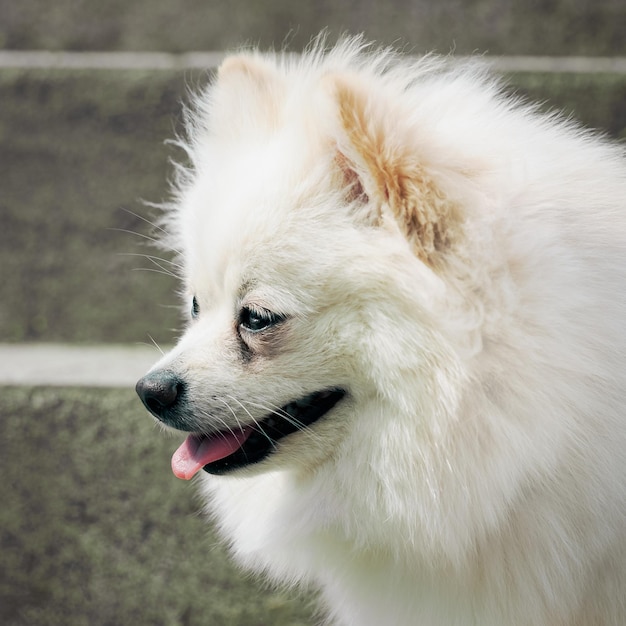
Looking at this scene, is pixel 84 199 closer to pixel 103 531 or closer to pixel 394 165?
pixel 103 531

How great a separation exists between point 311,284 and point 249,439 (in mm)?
311

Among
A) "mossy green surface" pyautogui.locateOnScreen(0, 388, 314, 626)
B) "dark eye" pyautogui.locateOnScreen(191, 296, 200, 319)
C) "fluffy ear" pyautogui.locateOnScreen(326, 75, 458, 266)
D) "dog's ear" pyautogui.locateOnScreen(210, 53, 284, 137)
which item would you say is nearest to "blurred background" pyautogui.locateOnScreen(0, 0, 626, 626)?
"mossy green surface" pyautogui.locateOnScreen(0, 388, 314, 626)

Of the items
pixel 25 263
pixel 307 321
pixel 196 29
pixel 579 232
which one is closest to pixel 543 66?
pixel 196 29

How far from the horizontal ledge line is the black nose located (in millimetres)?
1265

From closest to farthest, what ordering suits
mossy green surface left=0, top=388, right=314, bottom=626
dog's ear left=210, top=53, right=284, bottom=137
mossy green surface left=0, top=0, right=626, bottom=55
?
dog's ear left=210, top=53, right=284, bottom=137 < mossy green surface left=0, top=388, right=314, bottom=626 < mossy green surface left=0, top=0, right=626, bottom=55

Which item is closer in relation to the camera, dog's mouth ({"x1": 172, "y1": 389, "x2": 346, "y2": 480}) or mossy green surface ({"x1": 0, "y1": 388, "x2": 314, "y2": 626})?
dog's mouth ({"x1": 172, "y1": 389, "x2": 346, "y2": 480})

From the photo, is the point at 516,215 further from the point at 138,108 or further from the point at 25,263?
the point at 25,263

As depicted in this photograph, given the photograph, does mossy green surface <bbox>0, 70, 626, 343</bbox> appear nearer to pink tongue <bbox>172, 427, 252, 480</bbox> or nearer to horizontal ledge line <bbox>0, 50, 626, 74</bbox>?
horizontal ledge line <bbox>0, 50, 626, 74</bbox>

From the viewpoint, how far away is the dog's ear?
1.40 meters

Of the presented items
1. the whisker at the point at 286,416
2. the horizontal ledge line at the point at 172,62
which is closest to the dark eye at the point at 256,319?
the whisker at the point at 286,416

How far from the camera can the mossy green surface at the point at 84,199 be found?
2.18 metres

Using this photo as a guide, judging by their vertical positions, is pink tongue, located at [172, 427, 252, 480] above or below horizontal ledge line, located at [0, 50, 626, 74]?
below

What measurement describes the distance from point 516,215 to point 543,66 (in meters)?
1.24

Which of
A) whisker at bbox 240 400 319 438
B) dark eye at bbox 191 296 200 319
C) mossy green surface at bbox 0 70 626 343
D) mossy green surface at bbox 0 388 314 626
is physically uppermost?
whisker at bbox 240 400 319 438
